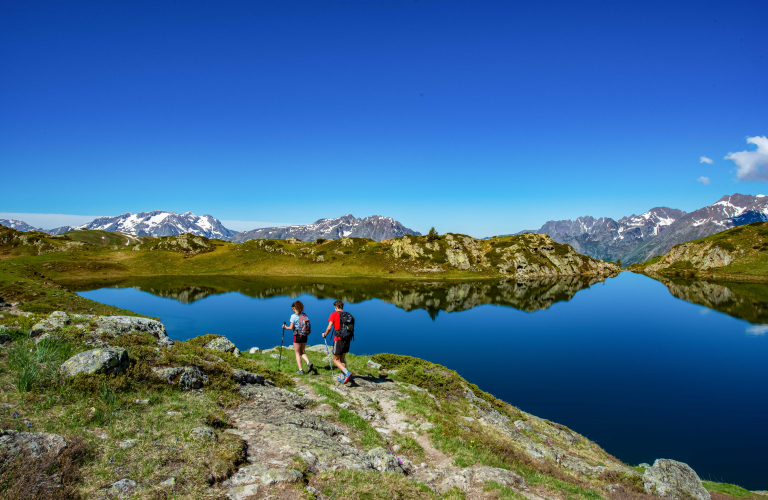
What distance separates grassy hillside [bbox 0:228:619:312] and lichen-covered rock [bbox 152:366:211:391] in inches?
5457

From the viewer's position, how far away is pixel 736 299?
98500mm

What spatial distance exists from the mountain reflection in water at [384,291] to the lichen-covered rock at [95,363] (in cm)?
6308

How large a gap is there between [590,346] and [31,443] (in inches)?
2266

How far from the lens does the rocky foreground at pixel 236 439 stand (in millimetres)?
7766

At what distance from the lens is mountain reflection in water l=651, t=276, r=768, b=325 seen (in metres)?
77.1

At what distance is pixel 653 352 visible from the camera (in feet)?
154

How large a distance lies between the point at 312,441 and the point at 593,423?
2615cm

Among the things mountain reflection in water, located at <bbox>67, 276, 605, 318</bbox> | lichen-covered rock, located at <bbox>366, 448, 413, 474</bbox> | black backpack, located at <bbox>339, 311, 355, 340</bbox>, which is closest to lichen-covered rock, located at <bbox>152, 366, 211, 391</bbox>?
black backpack, located at <bbox>339, 311, 355, 340</bbox>

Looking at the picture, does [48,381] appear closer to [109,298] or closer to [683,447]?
[683,447]

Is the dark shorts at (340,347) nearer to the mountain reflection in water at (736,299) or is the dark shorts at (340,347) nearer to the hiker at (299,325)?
Answer: the hiker at (299,325)

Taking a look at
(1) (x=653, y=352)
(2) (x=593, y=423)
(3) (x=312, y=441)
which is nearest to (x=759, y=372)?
(1) (x=653, y=352)

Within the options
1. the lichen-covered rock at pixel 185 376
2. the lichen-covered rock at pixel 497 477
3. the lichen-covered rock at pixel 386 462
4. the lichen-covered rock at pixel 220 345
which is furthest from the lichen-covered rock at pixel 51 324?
the lichen-covered rock at pixel 497 477

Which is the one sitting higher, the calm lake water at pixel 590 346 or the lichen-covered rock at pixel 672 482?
the lichen-covered rock at pixel 672 482

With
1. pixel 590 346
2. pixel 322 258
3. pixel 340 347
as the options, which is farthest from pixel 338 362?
pixel 322 258
